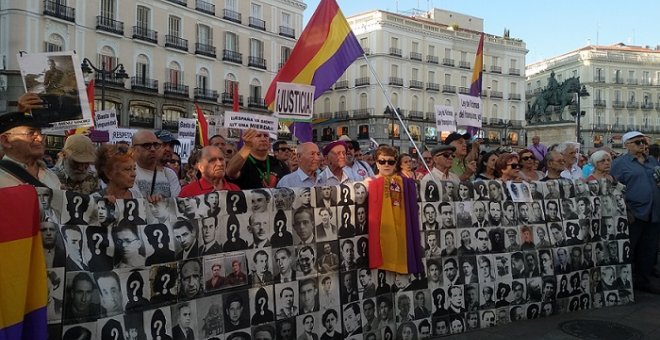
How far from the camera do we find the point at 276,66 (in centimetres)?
4781

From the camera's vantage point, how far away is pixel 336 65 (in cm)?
614

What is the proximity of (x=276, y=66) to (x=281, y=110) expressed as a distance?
4325 cm

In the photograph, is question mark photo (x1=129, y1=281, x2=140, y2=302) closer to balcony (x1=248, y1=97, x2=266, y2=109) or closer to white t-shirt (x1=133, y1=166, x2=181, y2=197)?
white t-shirt (x1=133, y1=166, x2=181, y2=197)

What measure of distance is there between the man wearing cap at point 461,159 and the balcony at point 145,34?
115 ft

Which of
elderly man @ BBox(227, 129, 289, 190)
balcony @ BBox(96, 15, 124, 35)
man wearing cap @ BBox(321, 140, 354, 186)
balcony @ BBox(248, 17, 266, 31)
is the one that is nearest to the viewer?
elderly man @ BBox(227, 129, 289, 190)

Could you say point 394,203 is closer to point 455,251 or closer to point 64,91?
point 455,251

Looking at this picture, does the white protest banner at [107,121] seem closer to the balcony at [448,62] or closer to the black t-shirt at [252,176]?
the black t-shirt at [252,176]

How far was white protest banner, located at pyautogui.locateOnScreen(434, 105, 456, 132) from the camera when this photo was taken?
7625 mm

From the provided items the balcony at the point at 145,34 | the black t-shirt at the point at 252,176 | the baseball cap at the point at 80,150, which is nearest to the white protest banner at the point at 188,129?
the black t-shirt at the point at 252,176

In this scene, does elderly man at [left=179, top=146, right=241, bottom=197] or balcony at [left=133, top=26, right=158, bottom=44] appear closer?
elderly man at [left=179, top=146, right=241, bottom=197]

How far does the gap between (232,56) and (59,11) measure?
45.4ft

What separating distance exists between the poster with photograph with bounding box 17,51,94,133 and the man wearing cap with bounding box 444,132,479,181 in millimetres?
4222

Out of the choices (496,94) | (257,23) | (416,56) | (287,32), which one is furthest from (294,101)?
(496,94)

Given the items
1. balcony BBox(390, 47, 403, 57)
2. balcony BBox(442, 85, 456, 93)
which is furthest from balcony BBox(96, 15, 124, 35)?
balcony BBox(442, 85, 456, 93)
